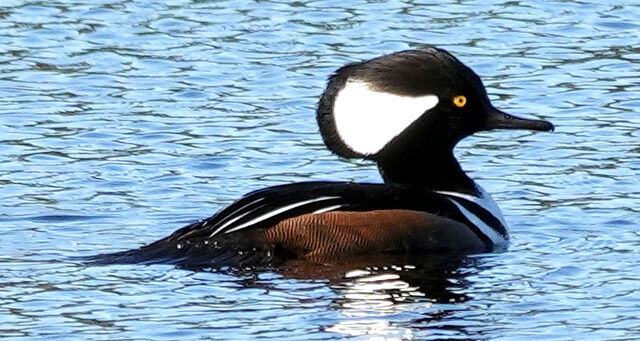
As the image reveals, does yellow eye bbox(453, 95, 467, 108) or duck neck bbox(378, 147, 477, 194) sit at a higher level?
yellow eye bbox(453, 95, 467, 108)

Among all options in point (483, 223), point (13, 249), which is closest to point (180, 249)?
point (13, 249)

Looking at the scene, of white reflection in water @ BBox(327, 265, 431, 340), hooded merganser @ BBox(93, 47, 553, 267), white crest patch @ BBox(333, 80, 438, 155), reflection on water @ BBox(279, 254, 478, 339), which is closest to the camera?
white reflection in water @ BBox(327, 265, 431, 340)

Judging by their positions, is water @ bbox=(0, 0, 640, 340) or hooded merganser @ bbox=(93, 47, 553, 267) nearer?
water @ bbox=(0, 0, 640, 340)

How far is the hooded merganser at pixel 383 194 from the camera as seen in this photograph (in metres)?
10.3

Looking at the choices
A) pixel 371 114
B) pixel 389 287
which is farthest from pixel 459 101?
pixel 389 287

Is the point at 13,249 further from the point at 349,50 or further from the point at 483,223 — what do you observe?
the point at 349,50

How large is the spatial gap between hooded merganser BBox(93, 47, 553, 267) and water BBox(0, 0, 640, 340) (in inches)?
6.4

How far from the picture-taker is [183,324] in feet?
29.8

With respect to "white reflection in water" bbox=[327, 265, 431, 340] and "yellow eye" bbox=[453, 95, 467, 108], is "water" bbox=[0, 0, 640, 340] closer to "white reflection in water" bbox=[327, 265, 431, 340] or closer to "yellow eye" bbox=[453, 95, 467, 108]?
"white reflection in water" bbox=[327, 265, 431, 340]

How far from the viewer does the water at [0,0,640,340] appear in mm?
9344

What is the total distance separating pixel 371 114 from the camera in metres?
10.8

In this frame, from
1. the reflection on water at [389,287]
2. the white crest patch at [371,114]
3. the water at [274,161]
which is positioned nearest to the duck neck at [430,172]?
the white crest patch at [371,114]

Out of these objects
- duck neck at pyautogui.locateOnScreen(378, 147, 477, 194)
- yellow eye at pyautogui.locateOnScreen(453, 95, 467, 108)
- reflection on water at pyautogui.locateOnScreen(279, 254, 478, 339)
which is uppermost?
yellow eye at pyautogui.locateOnScreen(453, 95, 467, 108)

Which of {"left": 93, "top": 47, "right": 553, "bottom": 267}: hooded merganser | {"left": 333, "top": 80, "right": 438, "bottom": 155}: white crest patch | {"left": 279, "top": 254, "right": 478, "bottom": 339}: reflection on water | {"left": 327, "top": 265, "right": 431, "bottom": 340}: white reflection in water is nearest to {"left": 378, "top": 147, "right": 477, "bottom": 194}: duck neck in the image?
{"left": 93, "top": 47, "right": 553, "bottom": 267}: hooded merganser
